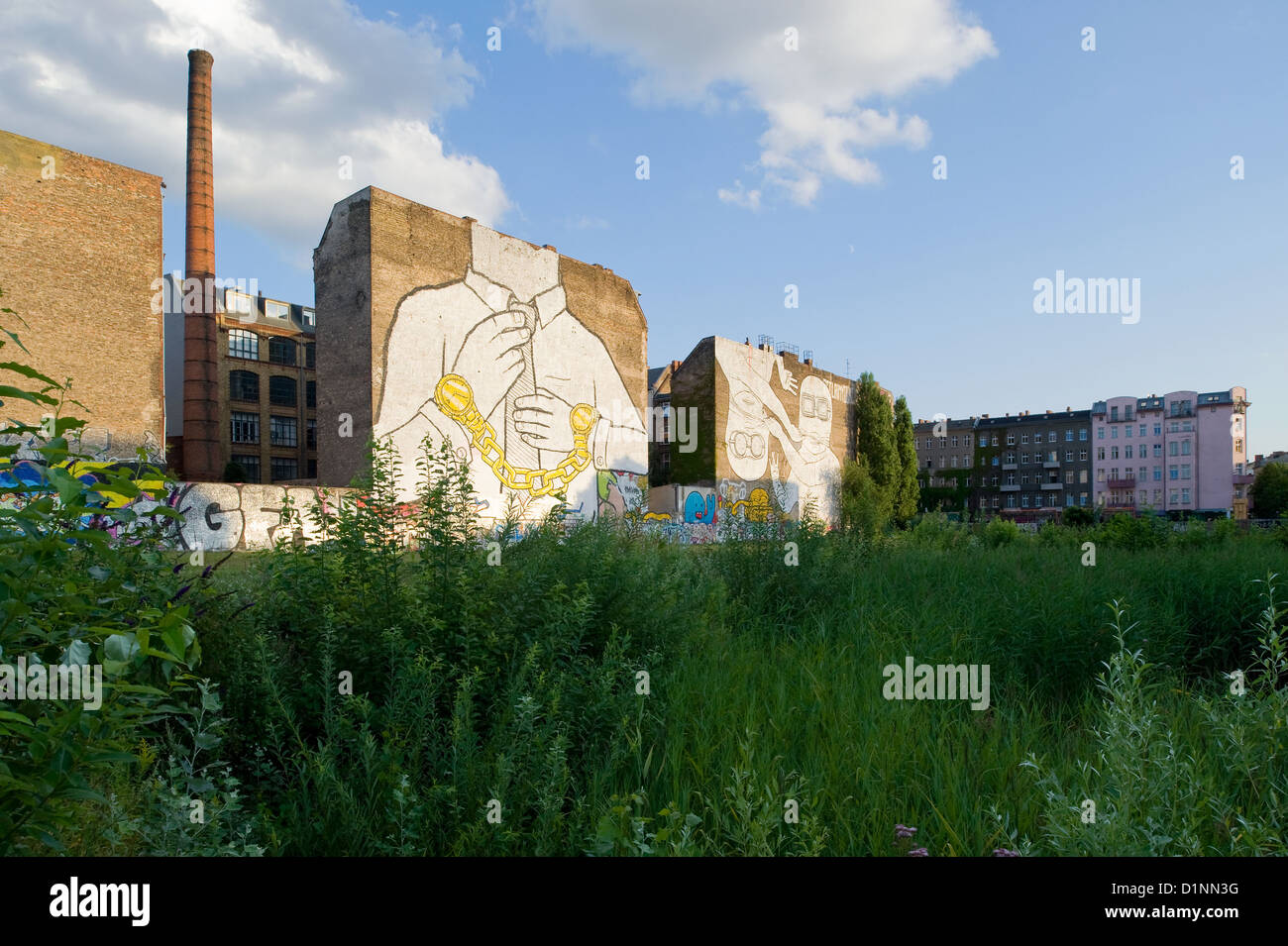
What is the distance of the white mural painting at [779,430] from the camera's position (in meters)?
37.8

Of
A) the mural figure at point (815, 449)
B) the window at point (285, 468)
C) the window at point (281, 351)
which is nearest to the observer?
the mural figure at point (815, 449)

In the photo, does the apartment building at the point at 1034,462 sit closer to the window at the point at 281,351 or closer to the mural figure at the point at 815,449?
the mural figure at the point at 815,449

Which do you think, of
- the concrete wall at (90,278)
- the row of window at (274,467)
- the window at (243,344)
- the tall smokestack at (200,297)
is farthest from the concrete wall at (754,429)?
the window at (243,344)

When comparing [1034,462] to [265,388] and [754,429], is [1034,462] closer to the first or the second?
[754,429]

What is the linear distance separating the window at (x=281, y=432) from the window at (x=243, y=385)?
6.41ft

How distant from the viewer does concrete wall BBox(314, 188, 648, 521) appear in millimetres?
22734

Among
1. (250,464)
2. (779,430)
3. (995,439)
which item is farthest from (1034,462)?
(250,464)

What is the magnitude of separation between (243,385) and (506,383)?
35.7 meters

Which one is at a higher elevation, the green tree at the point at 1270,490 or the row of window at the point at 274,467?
the row of window at the point at 274,467

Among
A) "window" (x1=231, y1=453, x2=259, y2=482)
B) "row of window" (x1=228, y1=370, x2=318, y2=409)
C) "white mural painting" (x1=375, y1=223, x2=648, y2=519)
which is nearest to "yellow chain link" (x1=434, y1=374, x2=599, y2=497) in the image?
"white mural painting" (x1=375, y1=223, x2=648, y2=519)

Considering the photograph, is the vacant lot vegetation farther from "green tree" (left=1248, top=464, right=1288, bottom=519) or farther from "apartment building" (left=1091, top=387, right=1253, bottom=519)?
"apartment building" (left=1091, top=387, right=1253, bottom=519)

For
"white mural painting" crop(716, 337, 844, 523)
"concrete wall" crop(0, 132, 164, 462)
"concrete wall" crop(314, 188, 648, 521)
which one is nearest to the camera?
"concrete wall" crop(0, 132, 164, 462)

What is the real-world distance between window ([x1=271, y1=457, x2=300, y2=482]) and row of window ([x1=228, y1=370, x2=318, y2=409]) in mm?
3988

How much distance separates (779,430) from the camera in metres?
41.1
